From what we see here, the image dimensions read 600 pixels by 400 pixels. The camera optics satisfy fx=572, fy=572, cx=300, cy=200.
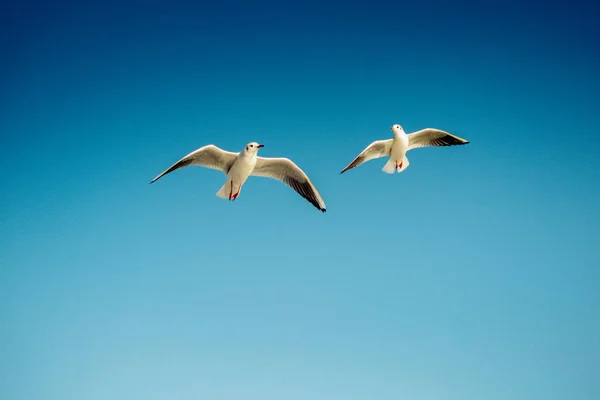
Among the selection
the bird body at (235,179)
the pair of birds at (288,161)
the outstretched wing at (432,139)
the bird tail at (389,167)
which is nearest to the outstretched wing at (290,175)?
the pair of birds at (288,161)

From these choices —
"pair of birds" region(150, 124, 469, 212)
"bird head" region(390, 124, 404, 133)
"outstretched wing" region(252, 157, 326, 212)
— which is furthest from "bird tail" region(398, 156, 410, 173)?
"outstretched wing" region(252, 157, 326, 212)

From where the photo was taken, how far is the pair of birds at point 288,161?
10.3 m

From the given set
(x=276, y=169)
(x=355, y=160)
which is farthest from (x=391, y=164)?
(x=276, y=169)

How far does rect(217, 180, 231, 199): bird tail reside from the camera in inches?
413

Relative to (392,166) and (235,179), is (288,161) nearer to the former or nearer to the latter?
(235,179)

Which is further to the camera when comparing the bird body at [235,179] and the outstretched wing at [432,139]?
the outstretched wing at [432,139]

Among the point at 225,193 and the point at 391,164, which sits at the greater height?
the point at 391,164

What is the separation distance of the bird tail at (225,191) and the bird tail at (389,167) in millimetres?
3097

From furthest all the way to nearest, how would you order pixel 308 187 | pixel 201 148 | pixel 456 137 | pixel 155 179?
pixel 456 137, pixel 308 187, pixel 201 148, pixel 155 179

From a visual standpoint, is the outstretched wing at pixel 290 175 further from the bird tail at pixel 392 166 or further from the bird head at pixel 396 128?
the bird head at pixel 396 128

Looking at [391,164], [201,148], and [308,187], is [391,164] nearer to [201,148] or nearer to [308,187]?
[308,187]

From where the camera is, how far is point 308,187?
10883 mm

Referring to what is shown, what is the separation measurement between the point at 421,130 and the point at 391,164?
0.91m

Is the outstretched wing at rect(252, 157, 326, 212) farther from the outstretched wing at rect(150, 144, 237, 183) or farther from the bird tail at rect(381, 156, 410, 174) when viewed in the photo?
the bird tail at rect(381, 156, 410, 174)
